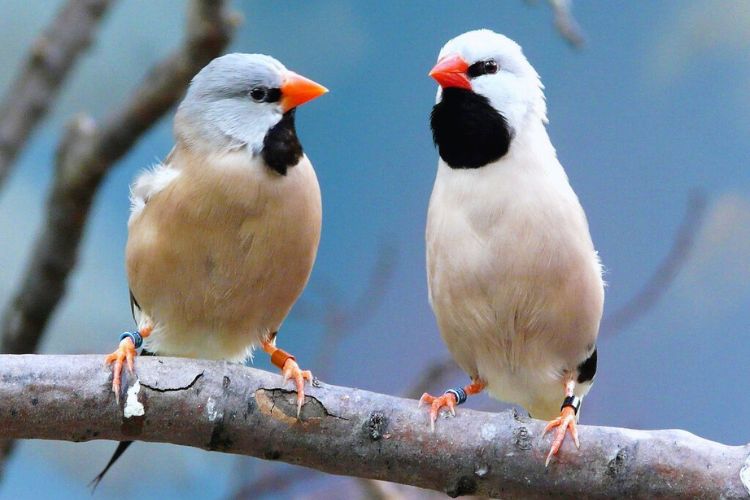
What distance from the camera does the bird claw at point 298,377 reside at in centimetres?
154

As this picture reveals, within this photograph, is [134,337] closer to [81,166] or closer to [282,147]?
[282,147]

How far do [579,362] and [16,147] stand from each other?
5.15 ft

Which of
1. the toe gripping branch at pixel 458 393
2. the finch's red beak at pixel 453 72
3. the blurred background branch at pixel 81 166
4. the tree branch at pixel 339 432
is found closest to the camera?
the tree branch at pixel 339 432

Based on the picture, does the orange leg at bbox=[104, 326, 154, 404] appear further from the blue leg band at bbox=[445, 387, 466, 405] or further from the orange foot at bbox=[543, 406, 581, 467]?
the orange foot at bbox=[543, 406, 581, 467]

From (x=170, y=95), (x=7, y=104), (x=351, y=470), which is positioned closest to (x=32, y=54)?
(x=7, y=104)

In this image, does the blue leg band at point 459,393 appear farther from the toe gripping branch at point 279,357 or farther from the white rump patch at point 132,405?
the white rump patch at point 132,405

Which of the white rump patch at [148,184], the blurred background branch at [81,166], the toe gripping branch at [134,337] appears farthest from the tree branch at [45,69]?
the toe gripping branch at [134,337]

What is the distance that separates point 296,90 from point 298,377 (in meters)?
0.52

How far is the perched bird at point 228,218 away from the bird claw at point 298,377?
2 cm

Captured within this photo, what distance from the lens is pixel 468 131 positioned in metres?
1.74

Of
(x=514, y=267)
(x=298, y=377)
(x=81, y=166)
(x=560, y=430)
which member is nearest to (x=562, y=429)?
(x=560, y=430)

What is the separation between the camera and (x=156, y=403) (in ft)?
4.99

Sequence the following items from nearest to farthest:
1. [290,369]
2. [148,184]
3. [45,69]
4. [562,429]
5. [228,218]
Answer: [562,429], [290,369], [228,218], [148,184], [45,69]

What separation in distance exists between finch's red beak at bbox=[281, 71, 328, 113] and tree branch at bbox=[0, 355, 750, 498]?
51 cm
